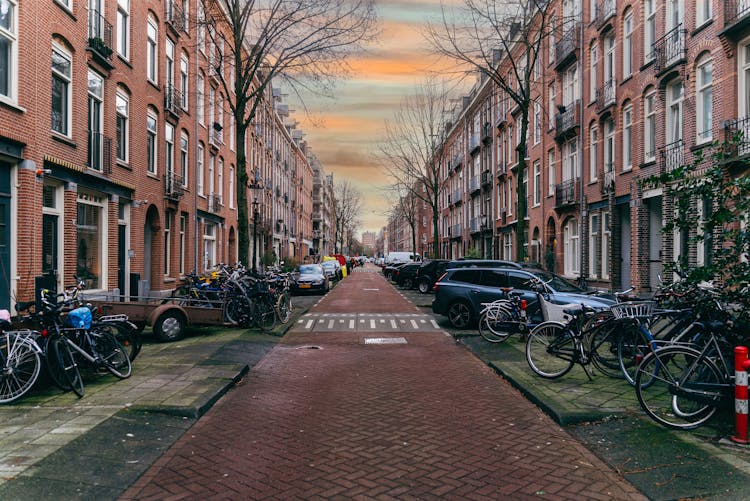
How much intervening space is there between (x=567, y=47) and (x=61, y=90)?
21104mm

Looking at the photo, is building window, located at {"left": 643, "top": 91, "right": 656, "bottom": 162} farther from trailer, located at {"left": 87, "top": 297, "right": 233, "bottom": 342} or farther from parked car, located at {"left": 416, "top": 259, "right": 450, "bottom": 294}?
trailer, located at {"left": 87, "top": 297, "right": 233, "bottom": 342}

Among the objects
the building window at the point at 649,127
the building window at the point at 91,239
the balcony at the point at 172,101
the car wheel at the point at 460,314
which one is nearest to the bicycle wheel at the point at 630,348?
the car wheel at the point at 460,314

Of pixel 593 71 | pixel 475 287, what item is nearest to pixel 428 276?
pixel 593 71

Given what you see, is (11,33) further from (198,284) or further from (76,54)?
(198,284)

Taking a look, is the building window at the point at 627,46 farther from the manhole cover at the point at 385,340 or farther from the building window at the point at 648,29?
the manhole cover at the point at 385,340

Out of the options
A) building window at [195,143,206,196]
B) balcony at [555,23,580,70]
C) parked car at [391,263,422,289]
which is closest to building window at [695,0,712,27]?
balcony at [555,23,580,70]

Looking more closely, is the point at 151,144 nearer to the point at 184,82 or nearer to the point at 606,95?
the point at 184,82

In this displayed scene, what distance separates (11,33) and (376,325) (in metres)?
10.3

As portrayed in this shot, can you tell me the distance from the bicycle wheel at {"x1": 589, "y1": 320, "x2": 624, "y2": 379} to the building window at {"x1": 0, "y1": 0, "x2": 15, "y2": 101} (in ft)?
37.7

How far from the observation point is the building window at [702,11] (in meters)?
16.4

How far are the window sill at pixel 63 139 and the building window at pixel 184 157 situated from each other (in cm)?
930

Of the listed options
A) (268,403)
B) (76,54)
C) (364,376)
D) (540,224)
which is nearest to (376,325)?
(364,376)

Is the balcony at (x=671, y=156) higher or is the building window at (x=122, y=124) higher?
the building window at (x=122, y=124)

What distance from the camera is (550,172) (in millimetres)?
30109
